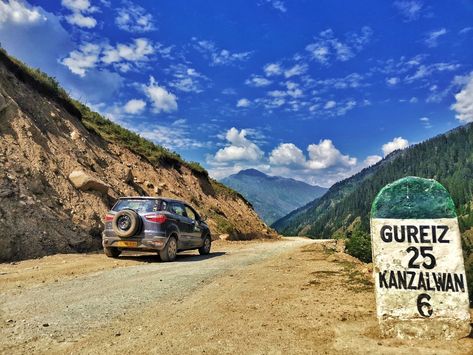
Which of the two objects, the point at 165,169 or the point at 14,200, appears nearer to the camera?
the point at 14,200

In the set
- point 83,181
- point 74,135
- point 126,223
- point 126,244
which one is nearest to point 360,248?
point 126,244

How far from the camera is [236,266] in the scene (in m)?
11.8

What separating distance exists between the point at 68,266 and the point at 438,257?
32.6ft

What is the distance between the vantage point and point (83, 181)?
17516 millimetres

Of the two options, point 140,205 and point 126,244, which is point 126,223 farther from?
point 140,205

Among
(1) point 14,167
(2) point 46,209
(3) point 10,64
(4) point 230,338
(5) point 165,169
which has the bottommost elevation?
(4) point 230,338

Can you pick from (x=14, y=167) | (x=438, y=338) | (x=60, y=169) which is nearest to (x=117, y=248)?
(x=14, y=167)

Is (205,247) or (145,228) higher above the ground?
(145,228)

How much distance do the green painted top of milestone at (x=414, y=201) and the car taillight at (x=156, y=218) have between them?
345 inches

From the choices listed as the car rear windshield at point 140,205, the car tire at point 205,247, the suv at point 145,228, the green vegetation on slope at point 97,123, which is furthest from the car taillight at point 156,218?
the green vegetation on slope at point 97,123

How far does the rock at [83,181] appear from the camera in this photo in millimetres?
17469

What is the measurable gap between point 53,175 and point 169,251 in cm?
738

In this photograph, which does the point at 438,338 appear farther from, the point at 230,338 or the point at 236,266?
the point at 236,266

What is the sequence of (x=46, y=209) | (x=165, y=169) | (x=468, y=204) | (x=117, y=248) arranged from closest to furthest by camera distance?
→ 1. (x=117, y=248)
2. (x=46, y=209)
3. (x=165, y=169)
4. (x=468, y=204)
